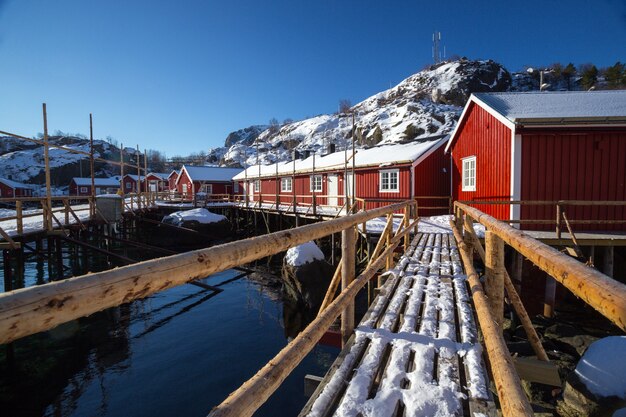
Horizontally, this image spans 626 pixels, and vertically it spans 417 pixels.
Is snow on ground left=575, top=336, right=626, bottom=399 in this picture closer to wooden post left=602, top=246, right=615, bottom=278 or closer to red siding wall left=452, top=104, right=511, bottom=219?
wooden post left=602, top=246, right=615, bottom=278

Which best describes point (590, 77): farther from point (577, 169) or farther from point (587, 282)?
point (587, 282)

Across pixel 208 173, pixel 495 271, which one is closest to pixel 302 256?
pixel 495 271

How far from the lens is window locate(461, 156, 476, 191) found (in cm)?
1397

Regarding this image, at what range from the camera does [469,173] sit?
14469 millimetres

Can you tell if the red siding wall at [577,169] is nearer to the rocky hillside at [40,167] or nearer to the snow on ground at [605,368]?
the snow on ground at [605,368]

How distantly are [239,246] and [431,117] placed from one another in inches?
2202

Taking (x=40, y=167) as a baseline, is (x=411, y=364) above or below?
below

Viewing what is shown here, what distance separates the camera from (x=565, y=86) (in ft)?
203

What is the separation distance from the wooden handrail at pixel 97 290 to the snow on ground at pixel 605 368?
6.22 metres

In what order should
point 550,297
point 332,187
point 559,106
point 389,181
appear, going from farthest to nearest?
point 332,187 < point 389,181 < point 559,106 < point 550,297

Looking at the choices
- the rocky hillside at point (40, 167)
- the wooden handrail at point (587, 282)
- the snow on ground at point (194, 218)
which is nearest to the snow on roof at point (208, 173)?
the snow on ground at point (194, 218)

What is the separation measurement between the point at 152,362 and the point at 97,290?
8.13 m

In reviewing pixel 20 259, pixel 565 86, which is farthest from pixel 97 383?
pixel 565 86

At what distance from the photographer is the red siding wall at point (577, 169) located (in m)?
10.3
